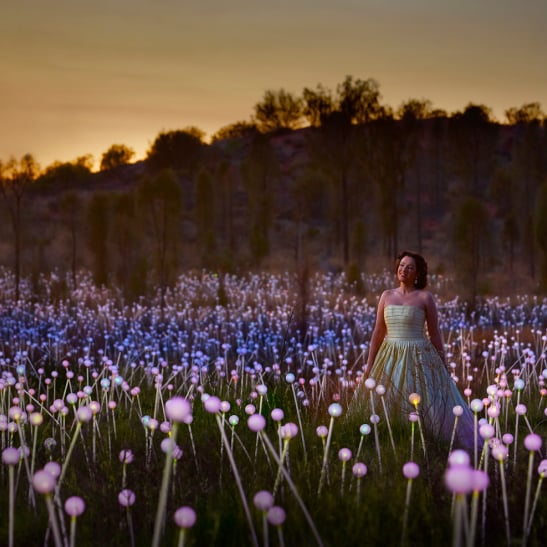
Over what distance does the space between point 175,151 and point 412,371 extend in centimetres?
6151

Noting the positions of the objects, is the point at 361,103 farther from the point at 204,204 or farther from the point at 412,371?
the point at 412,371

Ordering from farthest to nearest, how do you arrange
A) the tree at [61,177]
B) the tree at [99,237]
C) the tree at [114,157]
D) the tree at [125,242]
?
the tree at [114,157] < the tree at [61,177] < the tree at [125,242] < the tree at [99,237]

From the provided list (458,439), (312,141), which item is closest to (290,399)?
(458,439)

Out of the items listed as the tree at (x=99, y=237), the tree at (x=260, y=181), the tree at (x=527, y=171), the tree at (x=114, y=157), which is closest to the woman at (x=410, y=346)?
the tree at (x=99, y=237)

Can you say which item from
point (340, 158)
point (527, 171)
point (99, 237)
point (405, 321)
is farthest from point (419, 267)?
point (527, 171)

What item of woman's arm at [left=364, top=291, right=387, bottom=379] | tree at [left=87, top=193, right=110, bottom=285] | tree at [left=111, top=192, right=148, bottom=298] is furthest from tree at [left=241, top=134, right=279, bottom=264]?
woman's arm at [left=364, top=291, right=387, bottom=379]

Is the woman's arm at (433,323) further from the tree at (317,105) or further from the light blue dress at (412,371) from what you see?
the tree at (317,105)

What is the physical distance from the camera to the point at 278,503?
10.3 ft

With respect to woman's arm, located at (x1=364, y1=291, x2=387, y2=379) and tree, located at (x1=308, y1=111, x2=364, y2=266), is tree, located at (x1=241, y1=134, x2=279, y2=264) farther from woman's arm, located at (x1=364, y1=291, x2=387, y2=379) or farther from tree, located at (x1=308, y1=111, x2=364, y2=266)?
woman's arm, located at (x1=364, y1=291, x2=387, y2=379)

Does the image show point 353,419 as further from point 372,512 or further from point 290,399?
point 372,512

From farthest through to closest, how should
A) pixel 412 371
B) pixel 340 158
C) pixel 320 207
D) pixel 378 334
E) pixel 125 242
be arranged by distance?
1. pixel 320 207
2. pixel 340 158
3. pixel 125 242
4. pixel 378 334
5. pixel 412 371

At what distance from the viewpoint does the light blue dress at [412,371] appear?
5758mm

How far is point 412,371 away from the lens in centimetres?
602

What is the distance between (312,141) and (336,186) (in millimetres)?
3881
